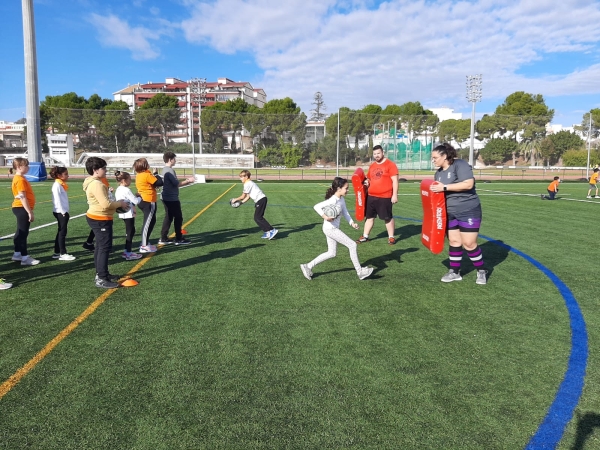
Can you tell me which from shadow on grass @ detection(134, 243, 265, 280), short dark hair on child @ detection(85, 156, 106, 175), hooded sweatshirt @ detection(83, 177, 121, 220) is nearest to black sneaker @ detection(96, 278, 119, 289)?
shadow on grass @ detection(134, 243, 265, 280)

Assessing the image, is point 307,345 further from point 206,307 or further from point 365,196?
point 365,196

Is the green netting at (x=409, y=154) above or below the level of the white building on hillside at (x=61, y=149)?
below

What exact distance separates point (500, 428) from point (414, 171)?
1781 inches

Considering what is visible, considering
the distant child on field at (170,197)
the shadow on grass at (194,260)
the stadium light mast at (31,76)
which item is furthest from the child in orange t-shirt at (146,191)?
the stadium light mast at (31,76)

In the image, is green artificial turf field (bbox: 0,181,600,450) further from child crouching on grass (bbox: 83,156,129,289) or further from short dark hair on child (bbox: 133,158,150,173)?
short dark hair on child (bbox: 133,158,150,173)

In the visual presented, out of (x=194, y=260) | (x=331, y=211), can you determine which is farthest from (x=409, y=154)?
(x=331, y=211)

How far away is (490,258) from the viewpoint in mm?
7246

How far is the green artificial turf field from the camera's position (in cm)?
257

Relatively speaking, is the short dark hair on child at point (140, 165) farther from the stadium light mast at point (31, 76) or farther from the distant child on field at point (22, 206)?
the stadium light mast at point (31, 76)

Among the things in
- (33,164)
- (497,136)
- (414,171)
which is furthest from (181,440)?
(497,136)

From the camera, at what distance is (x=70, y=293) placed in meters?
5.20

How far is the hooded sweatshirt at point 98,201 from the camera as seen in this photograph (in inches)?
199

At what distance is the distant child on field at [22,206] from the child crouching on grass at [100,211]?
1700mm

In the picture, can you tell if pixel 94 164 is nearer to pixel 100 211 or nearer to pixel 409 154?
pixel 100 211
